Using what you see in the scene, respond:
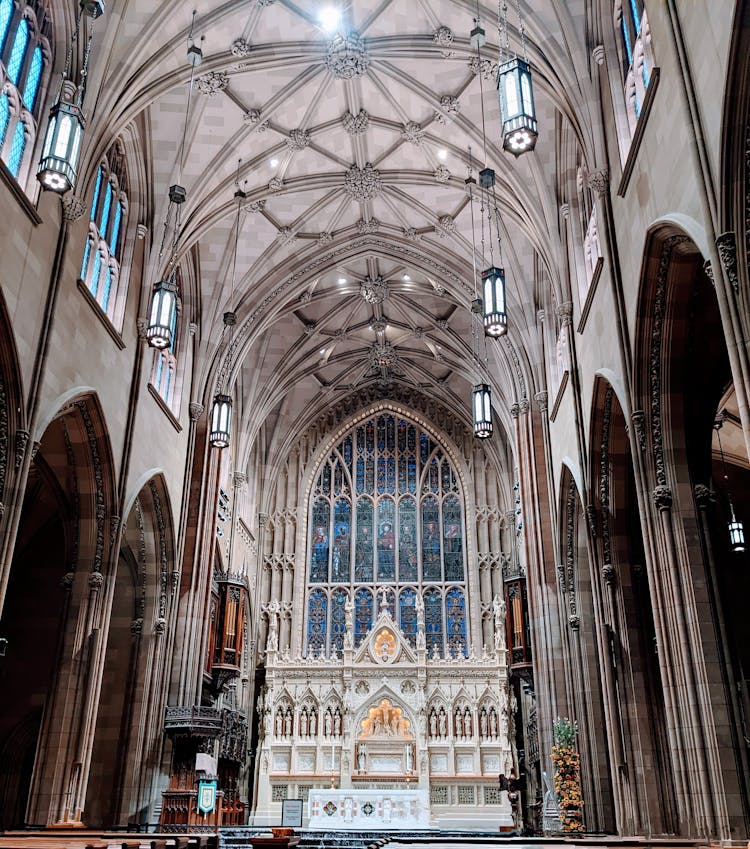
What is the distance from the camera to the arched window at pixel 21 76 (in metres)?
13.2

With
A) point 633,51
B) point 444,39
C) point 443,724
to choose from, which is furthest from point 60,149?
point 443,724

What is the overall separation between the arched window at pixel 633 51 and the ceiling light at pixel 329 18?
6.49 metres

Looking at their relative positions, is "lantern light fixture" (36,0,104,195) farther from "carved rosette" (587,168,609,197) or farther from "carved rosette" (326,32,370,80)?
"carved rosette" (326,32,370,80)

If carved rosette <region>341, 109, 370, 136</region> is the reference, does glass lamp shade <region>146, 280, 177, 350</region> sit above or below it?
below

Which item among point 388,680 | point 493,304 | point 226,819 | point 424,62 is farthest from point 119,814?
point 424,62

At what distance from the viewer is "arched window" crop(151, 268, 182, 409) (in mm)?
20719

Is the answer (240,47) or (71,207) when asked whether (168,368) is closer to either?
(71,207)

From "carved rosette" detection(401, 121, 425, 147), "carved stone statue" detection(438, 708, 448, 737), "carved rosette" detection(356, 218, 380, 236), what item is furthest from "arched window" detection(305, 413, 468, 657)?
"carved rosette" detection(401, 121, 425, 147)

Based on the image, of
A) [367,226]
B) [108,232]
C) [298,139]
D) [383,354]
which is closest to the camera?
[108,232]

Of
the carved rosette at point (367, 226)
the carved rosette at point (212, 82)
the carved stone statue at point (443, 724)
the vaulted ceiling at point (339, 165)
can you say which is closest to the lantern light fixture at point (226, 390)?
the vaulted ceiling at point (339, 165)

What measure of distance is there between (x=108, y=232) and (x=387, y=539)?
56.2 feet

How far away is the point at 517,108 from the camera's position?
1036 cm

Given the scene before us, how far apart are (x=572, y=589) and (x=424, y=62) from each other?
12.6m

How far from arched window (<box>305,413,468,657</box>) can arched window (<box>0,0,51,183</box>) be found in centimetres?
2009
